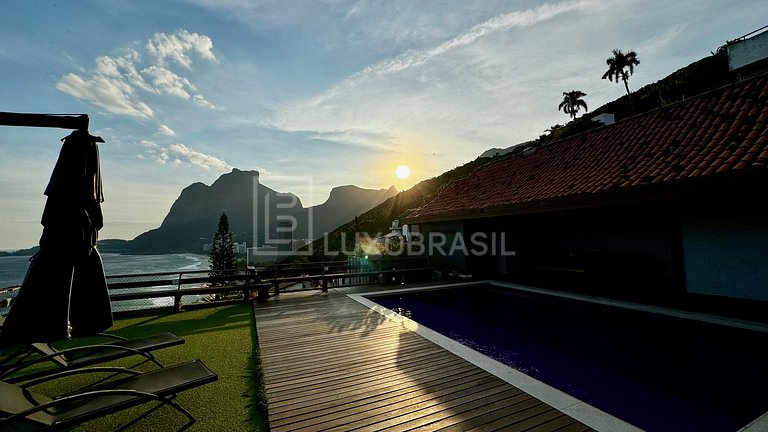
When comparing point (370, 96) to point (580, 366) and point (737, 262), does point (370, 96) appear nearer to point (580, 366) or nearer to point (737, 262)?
point (580, 366)

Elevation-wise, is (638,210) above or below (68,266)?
above

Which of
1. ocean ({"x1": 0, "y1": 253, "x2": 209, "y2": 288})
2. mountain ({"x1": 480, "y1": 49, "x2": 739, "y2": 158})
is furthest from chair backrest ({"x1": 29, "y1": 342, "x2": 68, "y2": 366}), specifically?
ocean ({"x1": 0, "y1": 253, "x2": 209, "y2": 288})

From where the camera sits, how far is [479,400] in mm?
3377

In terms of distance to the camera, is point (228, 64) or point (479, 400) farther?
point (228, 64)

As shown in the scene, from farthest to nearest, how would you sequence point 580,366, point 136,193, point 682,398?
point 136,193
point 580,366
point 682,398

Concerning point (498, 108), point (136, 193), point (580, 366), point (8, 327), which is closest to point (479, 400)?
point (580, 366)

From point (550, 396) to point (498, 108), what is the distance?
9255mm

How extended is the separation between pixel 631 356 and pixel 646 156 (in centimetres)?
536

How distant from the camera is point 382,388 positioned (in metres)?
3.70

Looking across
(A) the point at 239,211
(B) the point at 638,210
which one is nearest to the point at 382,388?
(B) the point at 638,210

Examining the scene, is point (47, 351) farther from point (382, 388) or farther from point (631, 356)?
point (631, 356)

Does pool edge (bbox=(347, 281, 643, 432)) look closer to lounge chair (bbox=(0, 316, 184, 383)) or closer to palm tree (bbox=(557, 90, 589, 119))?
lounge chair (bbox=(0, 316, 184, 383))

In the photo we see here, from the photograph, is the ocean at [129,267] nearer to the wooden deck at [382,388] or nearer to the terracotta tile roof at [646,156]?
the wooden deck at [382,388]

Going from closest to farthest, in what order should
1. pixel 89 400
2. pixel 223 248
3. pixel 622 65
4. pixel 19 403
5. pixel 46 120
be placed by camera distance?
pixel 19 403 → pixel 89 400 → pixel 46 120 → pixel 223 248 → pixel 622 65
